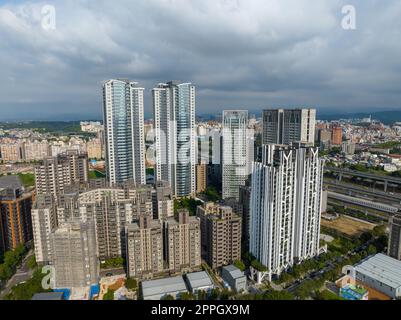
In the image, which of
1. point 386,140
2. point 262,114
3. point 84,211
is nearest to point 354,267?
point 84,211

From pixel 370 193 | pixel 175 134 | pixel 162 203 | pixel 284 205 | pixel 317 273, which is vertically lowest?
pixel 317 273

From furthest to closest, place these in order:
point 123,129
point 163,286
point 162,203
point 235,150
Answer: point 235,150 → point 123,129 → point 162,203 → point 163,286

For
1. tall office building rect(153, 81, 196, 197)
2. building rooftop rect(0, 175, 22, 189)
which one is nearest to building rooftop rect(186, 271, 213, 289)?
tall office building rect(153, 81, 196, 197)

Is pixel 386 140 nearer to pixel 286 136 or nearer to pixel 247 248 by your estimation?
pixel 286 136

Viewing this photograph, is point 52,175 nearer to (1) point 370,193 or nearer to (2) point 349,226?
(2) point 349,226

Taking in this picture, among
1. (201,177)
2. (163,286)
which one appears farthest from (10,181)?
(163,286)
